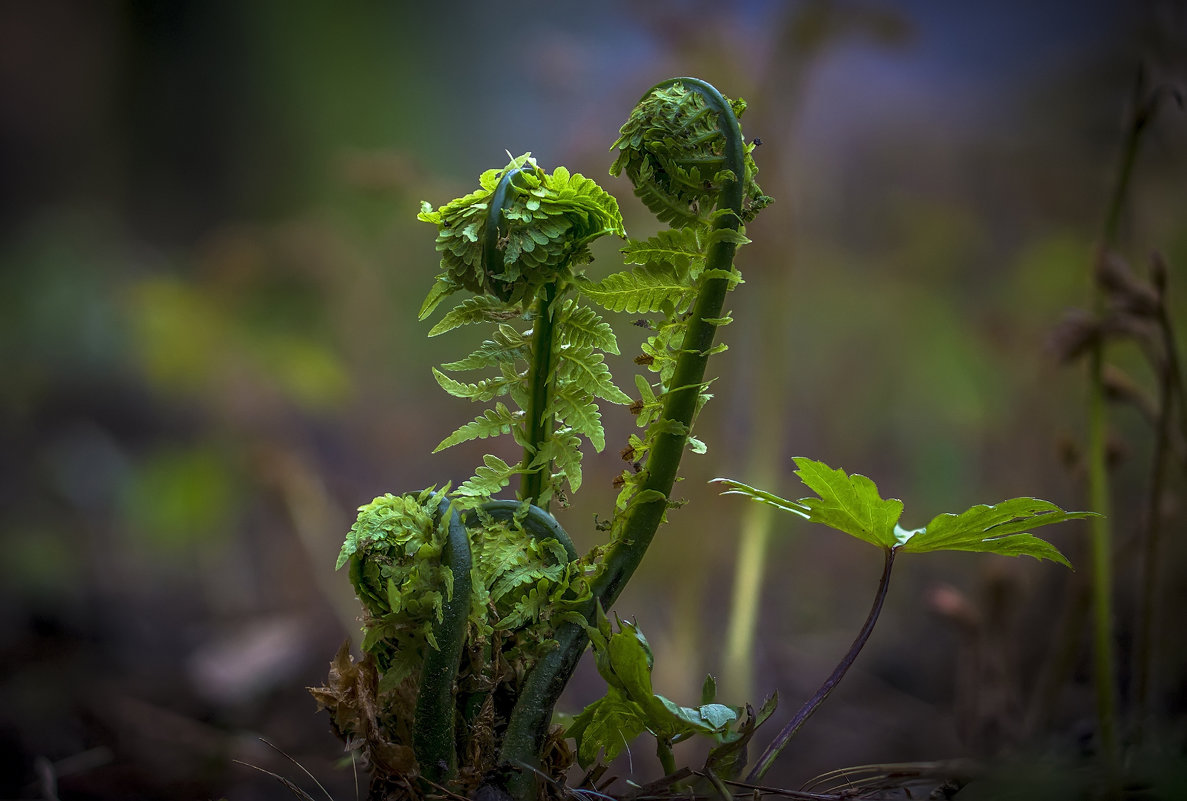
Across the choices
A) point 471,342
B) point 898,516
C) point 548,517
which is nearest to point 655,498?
point 548,517

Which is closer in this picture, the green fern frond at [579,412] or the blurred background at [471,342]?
the green fern frond at [579,412]

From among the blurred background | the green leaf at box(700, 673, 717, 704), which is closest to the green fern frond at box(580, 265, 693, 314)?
the green leaf at box(700, 673, 717, 704)

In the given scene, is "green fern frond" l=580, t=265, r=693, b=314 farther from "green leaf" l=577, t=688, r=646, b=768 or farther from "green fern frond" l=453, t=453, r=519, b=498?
"green leaf" l=577, t=688, r=646, b=768

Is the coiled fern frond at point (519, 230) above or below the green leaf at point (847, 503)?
above

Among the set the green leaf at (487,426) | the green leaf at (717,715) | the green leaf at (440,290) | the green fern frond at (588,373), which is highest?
the green leaf at (440,290)

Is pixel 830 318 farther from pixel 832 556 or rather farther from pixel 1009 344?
pixel 832 556

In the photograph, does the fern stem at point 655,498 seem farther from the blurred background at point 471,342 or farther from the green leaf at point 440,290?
the blurred background at point 471,342

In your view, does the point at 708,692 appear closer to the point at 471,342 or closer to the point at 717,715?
the point at 717,715

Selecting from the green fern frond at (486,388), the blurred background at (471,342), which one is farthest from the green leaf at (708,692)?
the blurred background at (471,342)
